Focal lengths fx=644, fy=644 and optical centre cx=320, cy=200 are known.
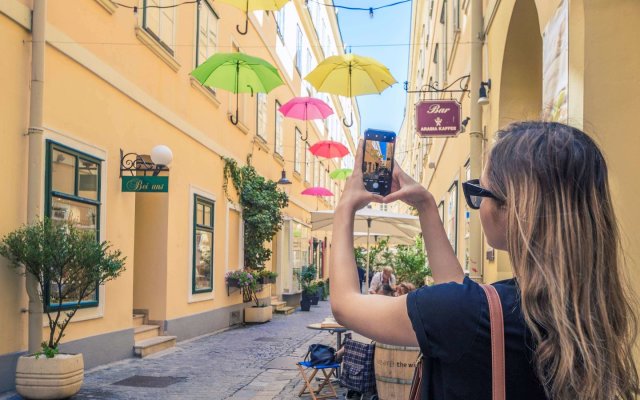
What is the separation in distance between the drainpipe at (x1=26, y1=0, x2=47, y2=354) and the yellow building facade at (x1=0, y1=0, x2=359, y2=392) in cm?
7

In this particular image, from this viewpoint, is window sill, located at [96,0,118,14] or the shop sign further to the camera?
the shop sign

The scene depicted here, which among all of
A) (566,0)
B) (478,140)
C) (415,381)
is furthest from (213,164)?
(415,381)

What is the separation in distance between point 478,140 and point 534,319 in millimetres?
7474

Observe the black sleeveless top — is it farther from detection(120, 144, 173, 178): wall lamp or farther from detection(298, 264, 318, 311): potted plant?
detection(298, 264, 318, 311): potted plant

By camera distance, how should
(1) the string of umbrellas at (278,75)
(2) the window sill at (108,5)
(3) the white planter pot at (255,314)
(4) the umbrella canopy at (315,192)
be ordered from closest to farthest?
(2) the window sill at (108,5) < (1) the string of umbrellas at (278,75) < (3) the white planter pot at (255,314) < (4) the umbrella canopy at (315,192)

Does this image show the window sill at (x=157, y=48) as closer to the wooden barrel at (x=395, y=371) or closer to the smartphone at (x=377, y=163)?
the wooden barrel at (x=395, y=371)

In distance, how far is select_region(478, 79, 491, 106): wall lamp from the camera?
25.7 feet

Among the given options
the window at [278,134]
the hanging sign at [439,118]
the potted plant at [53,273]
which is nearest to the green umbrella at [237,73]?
the hanging sign at [439,118]

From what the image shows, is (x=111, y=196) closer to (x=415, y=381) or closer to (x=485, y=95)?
(x=485, y=95)

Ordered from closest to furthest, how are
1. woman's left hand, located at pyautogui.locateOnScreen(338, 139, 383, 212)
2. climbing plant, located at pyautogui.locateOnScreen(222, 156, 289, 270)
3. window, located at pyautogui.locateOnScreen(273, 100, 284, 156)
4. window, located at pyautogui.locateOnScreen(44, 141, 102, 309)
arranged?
woman's left hand, located at pyautogui.locateOnScreen(338, 139, 383, 212), window, located at pyautogui.locateOnScreen(44, 141, 102, 309), climbing plant, located at pyautogui.locateOnScreen(222, 156, 289, 270), window, located at pyautogui.locateOnScreen(273, 100, 284, 156)

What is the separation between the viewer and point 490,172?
4.63ft

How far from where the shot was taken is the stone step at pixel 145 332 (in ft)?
34.9

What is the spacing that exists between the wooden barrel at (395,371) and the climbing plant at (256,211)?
10.7 metres

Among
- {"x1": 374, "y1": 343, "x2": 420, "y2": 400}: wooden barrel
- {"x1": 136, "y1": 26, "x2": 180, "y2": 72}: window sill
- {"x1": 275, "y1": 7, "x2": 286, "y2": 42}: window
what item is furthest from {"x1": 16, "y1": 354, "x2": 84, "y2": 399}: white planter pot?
{"x1": 275, "y1": 7, "x2": 286, "y2": 42}: window
